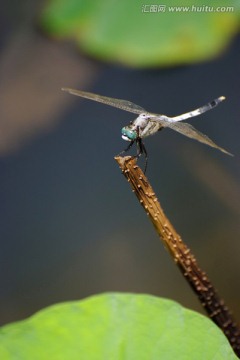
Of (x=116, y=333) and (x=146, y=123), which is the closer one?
(x=116, y=333)

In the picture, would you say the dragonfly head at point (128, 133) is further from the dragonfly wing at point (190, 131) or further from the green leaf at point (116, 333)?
the green leaf at point (116, 333)

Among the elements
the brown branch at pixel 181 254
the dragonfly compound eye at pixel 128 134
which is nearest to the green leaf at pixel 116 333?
the brown branch at pixel 181 254

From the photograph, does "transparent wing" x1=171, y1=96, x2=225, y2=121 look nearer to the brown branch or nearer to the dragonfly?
the dragonfly

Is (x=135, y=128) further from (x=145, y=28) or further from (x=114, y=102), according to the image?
(x=145, y=28)

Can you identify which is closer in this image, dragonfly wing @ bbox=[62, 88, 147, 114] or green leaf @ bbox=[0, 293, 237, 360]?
green leaf @ bbox=[0, 293, 237, 360]

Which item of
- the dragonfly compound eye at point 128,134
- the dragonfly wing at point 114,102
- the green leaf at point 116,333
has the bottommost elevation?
the green leaf at point 116,333

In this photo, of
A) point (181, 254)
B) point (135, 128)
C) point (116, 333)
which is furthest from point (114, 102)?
point (116, 333)

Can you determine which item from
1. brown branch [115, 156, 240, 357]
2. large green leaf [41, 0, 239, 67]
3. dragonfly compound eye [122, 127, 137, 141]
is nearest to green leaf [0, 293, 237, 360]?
brown branch [115, 156, 240, 357]
